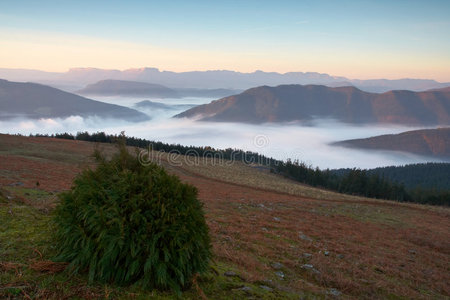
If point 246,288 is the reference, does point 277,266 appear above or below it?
below

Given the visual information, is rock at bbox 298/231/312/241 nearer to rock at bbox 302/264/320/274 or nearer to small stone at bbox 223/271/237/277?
rock at bbox 302/264/320/274

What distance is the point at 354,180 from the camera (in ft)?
237

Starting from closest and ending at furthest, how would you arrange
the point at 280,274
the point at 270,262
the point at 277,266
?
the point at 280,274 < the point at 277,266 < the point at 270,262

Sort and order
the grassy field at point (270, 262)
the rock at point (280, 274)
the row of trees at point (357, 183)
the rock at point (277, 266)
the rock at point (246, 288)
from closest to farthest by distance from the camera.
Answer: the grassy field at point (270, 262)
the rock at point (246, 288)
the rock at point (280, 274)
the rock at point (277, 266)
the row of trees at point (357, 183)

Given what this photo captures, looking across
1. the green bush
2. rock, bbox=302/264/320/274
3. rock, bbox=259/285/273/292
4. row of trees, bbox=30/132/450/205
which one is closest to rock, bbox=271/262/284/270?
rock, bbox=302/264/320/274

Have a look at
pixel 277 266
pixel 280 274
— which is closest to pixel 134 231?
pixel 280 274

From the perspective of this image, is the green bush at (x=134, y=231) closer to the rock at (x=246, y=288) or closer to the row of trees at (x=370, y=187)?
the rock at (x=246, y=288)

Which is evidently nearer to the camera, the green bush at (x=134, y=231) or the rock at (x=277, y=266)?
the green bush at (x=134, y=231)

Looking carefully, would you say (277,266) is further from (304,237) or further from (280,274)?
(304,237)

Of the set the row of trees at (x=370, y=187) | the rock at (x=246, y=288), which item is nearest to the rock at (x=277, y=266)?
the rock at (x=246, y=288)

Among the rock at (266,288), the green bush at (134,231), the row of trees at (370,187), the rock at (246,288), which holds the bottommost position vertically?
the row of trees at (370,187)

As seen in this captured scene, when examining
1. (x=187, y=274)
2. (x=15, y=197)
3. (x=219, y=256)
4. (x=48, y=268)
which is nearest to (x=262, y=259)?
(x=219, y=256)

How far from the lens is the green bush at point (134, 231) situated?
13.8 feet

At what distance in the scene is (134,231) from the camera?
4.28 meters
